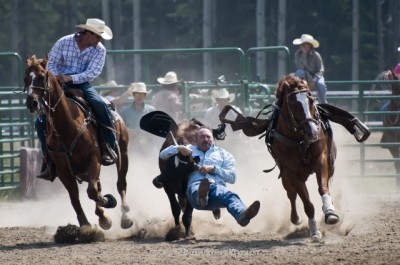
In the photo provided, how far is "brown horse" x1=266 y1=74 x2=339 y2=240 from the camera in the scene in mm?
10953

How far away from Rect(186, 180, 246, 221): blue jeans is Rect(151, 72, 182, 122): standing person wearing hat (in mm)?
6122

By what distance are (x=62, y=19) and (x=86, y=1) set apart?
1.40 m

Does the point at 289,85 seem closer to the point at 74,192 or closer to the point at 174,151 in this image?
the point at 174,151

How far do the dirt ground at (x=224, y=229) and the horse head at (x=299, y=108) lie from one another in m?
1.05

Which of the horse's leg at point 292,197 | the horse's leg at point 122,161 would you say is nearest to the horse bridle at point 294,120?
the horse's leg at point 292,197

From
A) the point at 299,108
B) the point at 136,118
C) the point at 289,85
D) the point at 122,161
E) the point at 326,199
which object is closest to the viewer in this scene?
the point at 326,199

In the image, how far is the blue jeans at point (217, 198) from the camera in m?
11.0

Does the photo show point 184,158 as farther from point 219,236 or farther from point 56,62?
point 56,62

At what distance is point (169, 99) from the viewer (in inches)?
685

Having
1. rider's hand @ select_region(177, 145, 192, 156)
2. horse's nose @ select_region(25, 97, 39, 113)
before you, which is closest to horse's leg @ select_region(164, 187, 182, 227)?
rider's hand @ select_region(177, 145, 192, 156)

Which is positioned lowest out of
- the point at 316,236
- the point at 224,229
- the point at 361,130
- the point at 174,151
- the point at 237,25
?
the point at 224,229

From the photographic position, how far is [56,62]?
12.2 m

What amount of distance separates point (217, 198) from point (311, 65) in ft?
25.5

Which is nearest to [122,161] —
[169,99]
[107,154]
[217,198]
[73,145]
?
[107,154]
